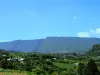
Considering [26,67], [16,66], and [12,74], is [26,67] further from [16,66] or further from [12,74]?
[12,74]

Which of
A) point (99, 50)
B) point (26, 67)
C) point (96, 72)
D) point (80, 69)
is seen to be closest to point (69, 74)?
point (80, 69)

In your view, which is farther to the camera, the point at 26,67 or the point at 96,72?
the point at 26,67

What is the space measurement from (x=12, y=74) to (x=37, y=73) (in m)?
6.06

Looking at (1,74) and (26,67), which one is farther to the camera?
(26,67)

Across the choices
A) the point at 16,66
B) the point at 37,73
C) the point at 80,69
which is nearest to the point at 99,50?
the point at 16,66

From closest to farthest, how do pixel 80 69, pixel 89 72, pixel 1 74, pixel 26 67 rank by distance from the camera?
1. pixel 89 72
2. pixel 80 69
3. pixel 1 74
4. pixel 26 67

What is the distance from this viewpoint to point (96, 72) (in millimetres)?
49656

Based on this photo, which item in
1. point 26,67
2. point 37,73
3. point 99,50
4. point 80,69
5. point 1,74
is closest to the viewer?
point 80,69

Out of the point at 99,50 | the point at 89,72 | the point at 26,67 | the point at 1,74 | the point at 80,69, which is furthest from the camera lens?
the point at 99,50

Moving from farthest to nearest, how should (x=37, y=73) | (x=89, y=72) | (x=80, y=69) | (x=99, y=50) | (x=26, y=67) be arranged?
(x=99, y=50) → (x=26, y=67) → (x=37, y=73) → (x=80, y=69) → (x=89, y=72)

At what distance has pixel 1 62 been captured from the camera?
85250mm

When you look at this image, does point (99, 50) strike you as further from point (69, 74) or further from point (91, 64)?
point (91, 64)

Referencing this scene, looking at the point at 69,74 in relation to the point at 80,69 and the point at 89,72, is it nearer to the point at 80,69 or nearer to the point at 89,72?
the point at 80,69

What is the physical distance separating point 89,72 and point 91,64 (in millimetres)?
1241
